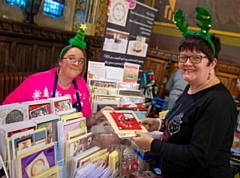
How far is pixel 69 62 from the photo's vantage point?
171cm

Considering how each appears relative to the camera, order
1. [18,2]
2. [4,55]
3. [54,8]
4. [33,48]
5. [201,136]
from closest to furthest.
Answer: [201,136]
[4,55]
[18,2]
[33,48]
[54,8]

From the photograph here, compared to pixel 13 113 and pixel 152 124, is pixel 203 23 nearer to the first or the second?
pixel 152 124

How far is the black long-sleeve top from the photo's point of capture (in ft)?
3.34

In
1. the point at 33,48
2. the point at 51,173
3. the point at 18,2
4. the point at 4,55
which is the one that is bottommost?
the point at 51,173

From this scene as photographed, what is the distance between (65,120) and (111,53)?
1403 millimetres

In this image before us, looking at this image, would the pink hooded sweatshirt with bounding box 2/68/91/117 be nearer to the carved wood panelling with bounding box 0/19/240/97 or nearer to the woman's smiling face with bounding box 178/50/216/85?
the woman's smiling face with bounding box 178/50/216/85

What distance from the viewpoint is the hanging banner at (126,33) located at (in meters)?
2.51

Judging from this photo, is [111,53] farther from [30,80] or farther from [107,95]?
[30,80]

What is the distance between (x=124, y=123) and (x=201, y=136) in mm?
488

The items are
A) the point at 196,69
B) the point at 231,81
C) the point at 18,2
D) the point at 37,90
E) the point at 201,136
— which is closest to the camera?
the point at 201,136

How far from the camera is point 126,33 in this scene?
2.71 meters

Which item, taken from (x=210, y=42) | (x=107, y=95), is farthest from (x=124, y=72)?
(x=210, y=42)

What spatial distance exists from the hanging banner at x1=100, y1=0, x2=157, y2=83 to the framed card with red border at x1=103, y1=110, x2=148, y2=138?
47.9 inches

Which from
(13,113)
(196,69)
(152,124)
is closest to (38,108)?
(13,113)
